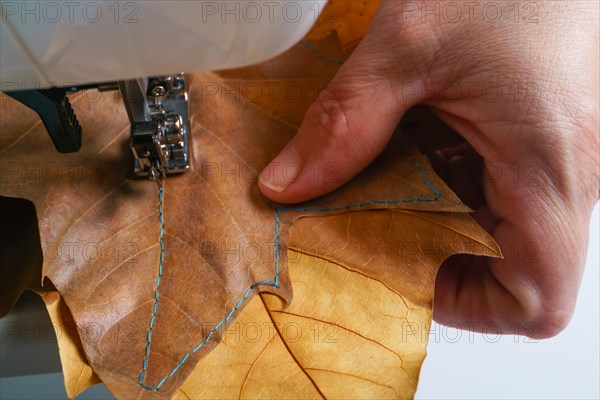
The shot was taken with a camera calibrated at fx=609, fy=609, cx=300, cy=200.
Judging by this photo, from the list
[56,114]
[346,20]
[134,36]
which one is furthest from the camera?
[346,20]

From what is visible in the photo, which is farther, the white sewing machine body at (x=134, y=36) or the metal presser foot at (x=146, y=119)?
the metal presser foot at (x=146, y=119)

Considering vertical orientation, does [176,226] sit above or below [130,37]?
below

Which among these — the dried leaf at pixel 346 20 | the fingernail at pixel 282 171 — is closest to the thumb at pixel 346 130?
the fingernail at pixel 282 171

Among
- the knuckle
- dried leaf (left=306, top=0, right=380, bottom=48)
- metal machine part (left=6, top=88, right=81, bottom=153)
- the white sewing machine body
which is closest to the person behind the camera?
the white sewing machine body

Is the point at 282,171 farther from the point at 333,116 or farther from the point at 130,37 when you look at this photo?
the point at 130,37

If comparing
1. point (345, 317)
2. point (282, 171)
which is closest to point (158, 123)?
point (282, 171)

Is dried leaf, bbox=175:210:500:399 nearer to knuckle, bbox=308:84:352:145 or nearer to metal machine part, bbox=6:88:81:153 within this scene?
knuckle, bbox=308:84:352:145

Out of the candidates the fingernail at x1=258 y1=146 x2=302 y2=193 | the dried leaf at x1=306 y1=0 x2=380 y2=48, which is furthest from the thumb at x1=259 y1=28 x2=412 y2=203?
the dried leaf at x1=306 y1=0 x2=380 y2=48

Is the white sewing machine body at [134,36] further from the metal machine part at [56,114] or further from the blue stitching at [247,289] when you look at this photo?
the blue stitching at [247,289]

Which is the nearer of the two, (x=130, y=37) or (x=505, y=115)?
(x=130, y=37)
